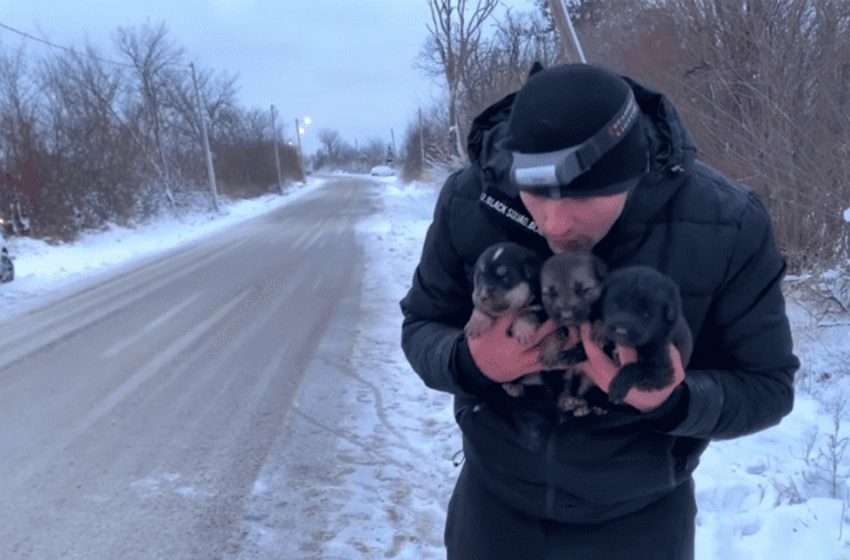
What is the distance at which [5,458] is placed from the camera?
15.8 feet

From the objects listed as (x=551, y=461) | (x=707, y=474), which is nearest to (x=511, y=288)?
(x=551, y=461)

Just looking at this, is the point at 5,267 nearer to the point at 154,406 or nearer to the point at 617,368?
the point at 154,406

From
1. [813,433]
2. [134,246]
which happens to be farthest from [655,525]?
[134,246]

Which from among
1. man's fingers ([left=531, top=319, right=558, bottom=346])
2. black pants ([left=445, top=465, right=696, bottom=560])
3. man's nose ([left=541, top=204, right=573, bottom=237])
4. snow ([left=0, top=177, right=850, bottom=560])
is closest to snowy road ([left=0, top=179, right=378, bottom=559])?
snow ([left=0, top=177, right=850, bottom=560])

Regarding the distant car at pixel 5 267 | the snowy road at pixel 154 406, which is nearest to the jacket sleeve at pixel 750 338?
the snowy road at pixel 154 406

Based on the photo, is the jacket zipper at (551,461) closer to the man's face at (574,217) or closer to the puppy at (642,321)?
the puppy at (642,321)

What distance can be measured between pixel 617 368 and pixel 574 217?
289 millimetres

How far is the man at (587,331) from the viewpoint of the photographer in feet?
4.49

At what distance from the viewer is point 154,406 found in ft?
18.8

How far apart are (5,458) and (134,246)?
610 inches

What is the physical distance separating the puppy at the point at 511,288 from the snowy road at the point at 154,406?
2762 mm

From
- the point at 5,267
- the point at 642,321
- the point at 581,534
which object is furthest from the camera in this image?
the point at 5,267

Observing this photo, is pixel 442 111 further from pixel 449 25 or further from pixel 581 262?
pixel 581 262

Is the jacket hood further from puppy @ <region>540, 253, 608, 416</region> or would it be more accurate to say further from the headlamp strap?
puppy @ <region>540, 253, 608, 416</region>
